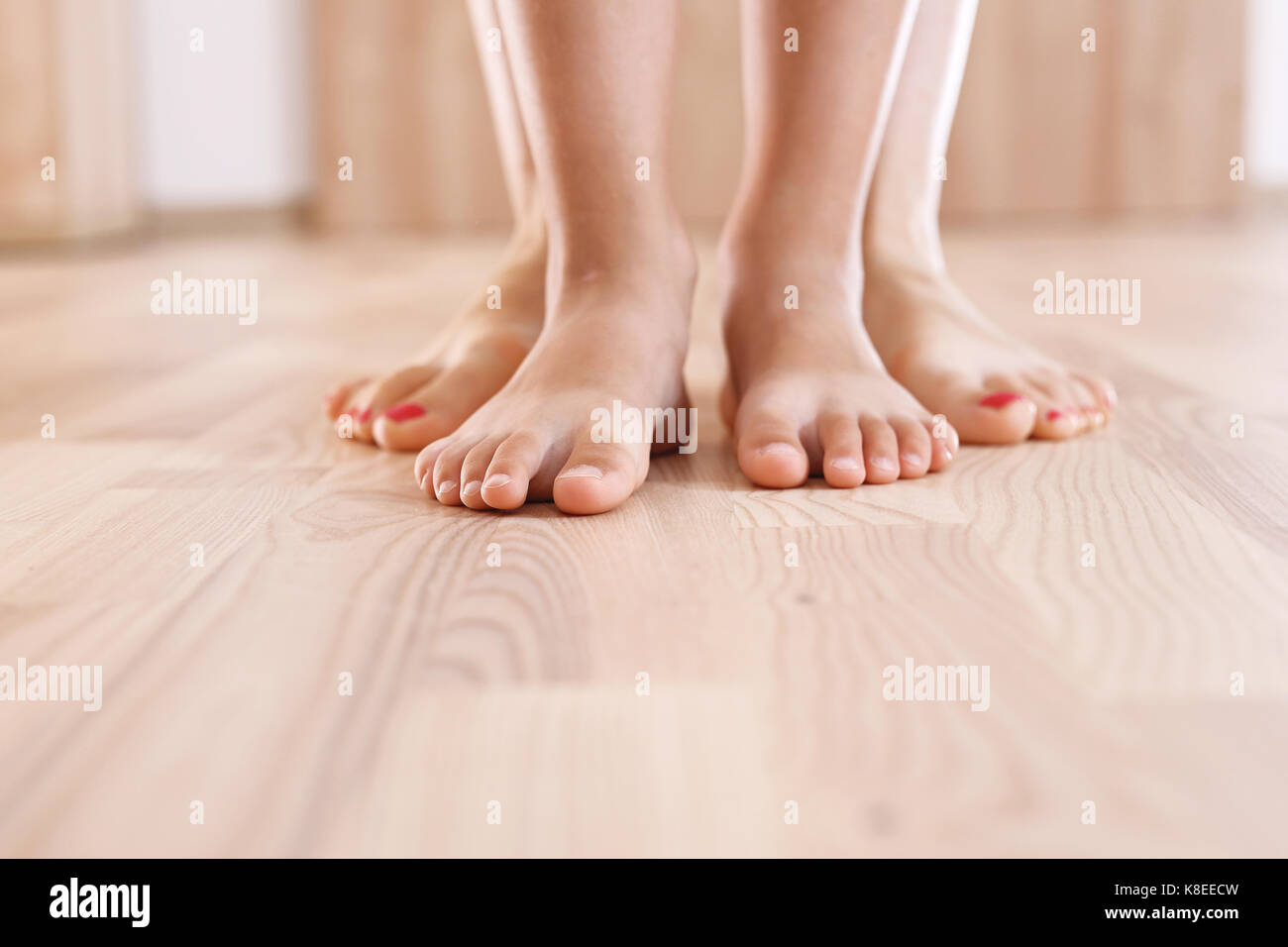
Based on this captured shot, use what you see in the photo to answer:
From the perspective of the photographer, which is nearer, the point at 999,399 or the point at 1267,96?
the point at 999,399

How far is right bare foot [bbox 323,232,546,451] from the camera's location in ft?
3.51

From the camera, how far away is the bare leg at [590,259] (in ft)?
2.96

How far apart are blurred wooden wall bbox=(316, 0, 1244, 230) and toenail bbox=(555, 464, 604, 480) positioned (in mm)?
2712

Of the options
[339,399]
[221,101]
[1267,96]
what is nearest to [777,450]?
[339,399]

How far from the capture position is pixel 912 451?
0.94 m

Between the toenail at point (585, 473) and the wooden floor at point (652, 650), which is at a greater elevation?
the toenail at point (585, 473)

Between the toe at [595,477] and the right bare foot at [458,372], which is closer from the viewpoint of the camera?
the toe at [595,477]

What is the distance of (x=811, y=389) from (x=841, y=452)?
80 millimetres

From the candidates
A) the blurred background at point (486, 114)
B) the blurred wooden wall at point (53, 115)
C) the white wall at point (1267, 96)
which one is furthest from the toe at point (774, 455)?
the white wall at point (1267, 96)

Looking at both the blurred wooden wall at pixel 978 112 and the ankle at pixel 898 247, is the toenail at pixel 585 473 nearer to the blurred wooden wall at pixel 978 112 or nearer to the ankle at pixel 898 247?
the ankle at pixel 898 247

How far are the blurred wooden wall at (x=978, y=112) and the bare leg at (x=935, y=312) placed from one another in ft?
7.31

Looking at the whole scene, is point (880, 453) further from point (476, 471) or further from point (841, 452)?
point (476, 471)

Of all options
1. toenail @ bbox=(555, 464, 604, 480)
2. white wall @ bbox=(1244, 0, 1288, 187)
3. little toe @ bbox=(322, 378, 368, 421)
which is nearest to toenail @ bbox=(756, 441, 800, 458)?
toenail @ bbox=(555, 464, 604, 480)
